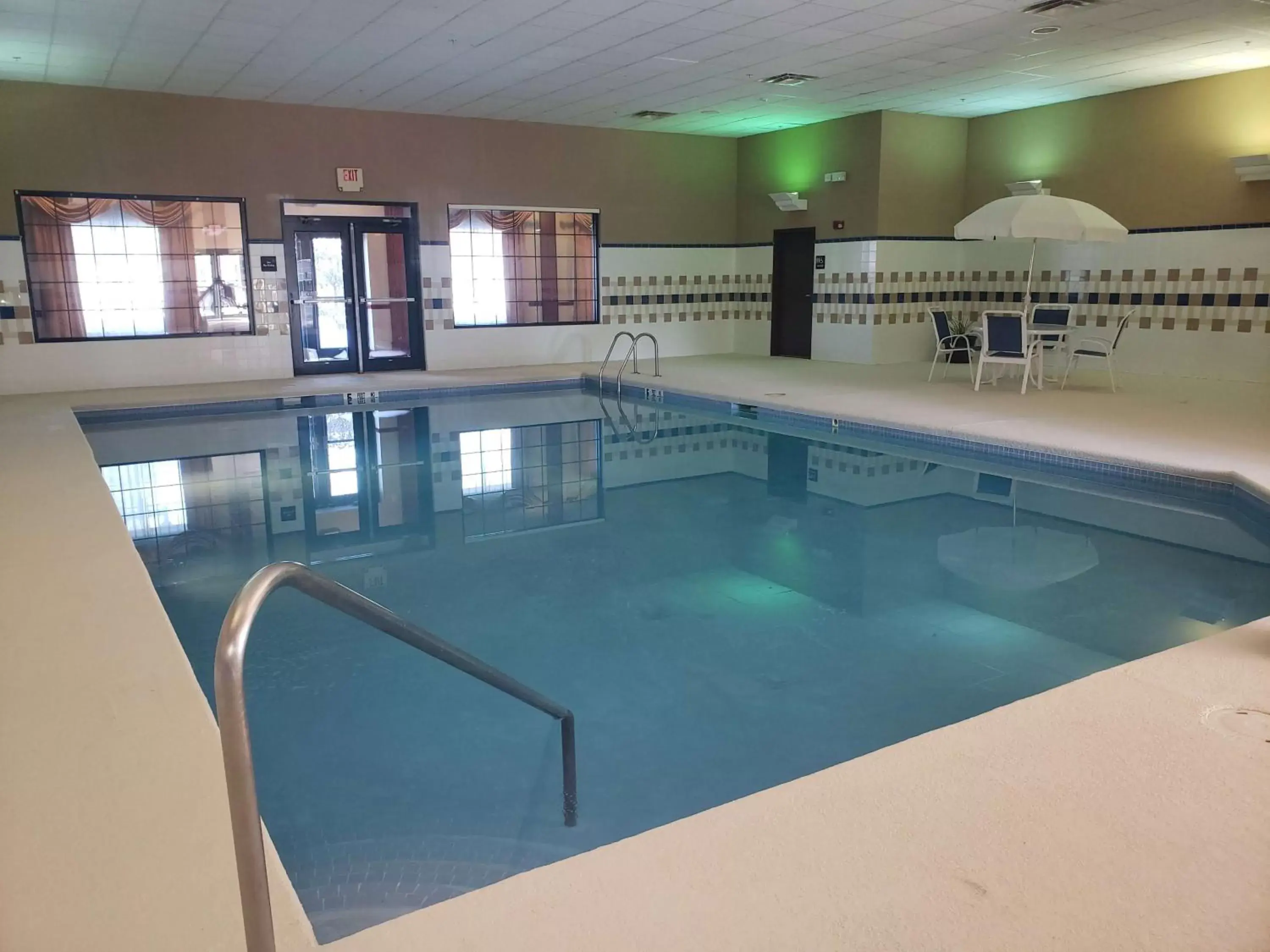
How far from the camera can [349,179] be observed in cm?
1002

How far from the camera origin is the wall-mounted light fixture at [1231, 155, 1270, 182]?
26.8 feet


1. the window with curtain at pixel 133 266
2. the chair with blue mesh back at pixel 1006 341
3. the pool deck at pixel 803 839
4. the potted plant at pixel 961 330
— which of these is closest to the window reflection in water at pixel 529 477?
the pool deck at pixel 803 839

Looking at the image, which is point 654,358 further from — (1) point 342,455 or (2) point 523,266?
(1) point 342,455

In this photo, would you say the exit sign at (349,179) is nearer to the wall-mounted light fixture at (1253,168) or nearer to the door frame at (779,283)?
the door frame at (779,283)

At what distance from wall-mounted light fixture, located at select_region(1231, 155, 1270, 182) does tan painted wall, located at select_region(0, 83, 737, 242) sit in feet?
19.0

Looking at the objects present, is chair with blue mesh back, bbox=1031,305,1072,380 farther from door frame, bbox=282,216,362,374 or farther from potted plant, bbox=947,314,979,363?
door frame, bbox=282,216,362,374

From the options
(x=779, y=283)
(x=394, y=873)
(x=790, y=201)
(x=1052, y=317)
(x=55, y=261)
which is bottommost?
(x=394, y=873)

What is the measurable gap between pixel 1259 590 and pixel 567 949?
3582 millimetres

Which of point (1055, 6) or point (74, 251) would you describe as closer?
point (1055, 6)

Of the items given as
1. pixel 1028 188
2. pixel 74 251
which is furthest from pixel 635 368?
pixel 74 251

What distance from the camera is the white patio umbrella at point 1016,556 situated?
4.21m

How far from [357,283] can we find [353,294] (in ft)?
0.38

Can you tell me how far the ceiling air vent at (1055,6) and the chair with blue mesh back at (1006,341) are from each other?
2.39 metres

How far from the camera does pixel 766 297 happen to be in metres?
12.3
